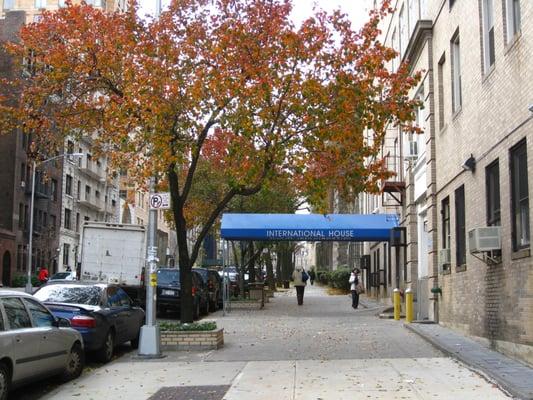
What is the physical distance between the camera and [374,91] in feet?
43.4

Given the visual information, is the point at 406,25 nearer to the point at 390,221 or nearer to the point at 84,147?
the point at 390,221

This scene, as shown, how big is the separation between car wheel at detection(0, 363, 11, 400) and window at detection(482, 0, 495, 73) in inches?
377

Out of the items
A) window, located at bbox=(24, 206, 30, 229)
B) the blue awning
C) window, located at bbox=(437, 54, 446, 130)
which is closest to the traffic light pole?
window, located at bbox=(437, 54, 446, 130)

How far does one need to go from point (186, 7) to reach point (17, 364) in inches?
319

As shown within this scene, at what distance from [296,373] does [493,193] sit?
16.8ft

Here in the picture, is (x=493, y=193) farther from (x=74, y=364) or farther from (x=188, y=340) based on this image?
(x=74, y=364)

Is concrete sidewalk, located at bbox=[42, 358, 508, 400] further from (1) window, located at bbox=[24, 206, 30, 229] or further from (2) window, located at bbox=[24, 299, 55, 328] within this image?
(1) window, located at bbox=[24, 206, 30, 229]

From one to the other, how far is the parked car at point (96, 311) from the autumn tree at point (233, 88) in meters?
1.29

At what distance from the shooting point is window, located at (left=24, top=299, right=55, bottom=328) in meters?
9.10

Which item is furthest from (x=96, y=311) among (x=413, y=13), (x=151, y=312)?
(x=413, y=13)

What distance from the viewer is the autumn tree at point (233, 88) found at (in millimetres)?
12523

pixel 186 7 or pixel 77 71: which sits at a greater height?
pixel 186 7

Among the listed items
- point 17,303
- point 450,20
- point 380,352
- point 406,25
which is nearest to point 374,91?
point 450,20

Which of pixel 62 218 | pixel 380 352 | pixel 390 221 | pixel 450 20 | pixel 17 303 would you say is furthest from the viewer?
pixel 62 218
